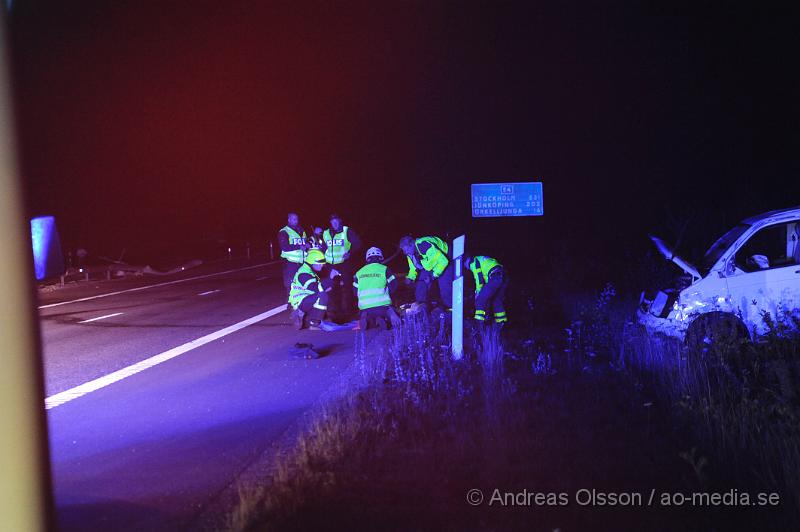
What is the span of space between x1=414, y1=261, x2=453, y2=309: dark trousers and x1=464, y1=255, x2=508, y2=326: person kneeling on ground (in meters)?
0.70

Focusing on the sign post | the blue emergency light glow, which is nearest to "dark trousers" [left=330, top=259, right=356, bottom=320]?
the sign post

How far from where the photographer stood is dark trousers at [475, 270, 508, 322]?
10.3 m

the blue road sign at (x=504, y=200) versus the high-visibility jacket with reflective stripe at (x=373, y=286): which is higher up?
the blue road sign at (x=504, y=200)

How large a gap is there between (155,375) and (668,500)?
6.68 meters

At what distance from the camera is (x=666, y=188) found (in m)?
26.3

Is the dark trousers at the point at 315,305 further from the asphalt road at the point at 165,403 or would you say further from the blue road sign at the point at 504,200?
the blue road sign at the point at 504,200

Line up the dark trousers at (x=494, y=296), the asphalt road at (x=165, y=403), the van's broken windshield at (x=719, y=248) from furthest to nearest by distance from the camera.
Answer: the dark trousers at (x=494, y=296)
the van's broken windshield at (x=719, y=248)
the asphalt road at (x=165, y=403)

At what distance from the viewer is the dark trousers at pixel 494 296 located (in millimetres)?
10273

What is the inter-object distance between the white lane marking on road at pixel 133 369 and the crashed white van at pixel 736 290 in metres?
6.61

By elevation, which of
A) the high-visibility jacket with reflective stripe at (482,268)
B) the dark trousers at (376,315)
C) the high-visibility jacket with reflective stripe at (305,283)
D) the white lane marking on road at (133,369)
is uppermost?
the high-visibility jacket with reflective stripe at (482,268)

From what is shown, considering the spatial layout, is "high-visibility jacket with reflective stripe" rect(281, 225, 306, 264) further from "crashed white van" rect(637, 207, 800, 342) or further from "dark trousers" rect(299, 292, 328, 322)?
"crashed white van" rect(637, 207, 800, 342)

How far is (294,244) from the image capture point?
12.8 meters

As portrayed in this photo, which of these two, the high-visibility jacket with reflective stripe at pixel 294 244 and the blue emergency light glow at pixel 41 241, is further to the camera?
the high-visibility jacket with reflective stripe at pixel 294 244

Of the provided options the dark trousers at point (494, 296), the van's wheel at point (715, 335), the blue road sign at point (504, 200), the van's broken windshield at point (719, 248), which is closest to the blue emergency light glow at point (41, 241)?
the van's wheel at point (715, 335)
